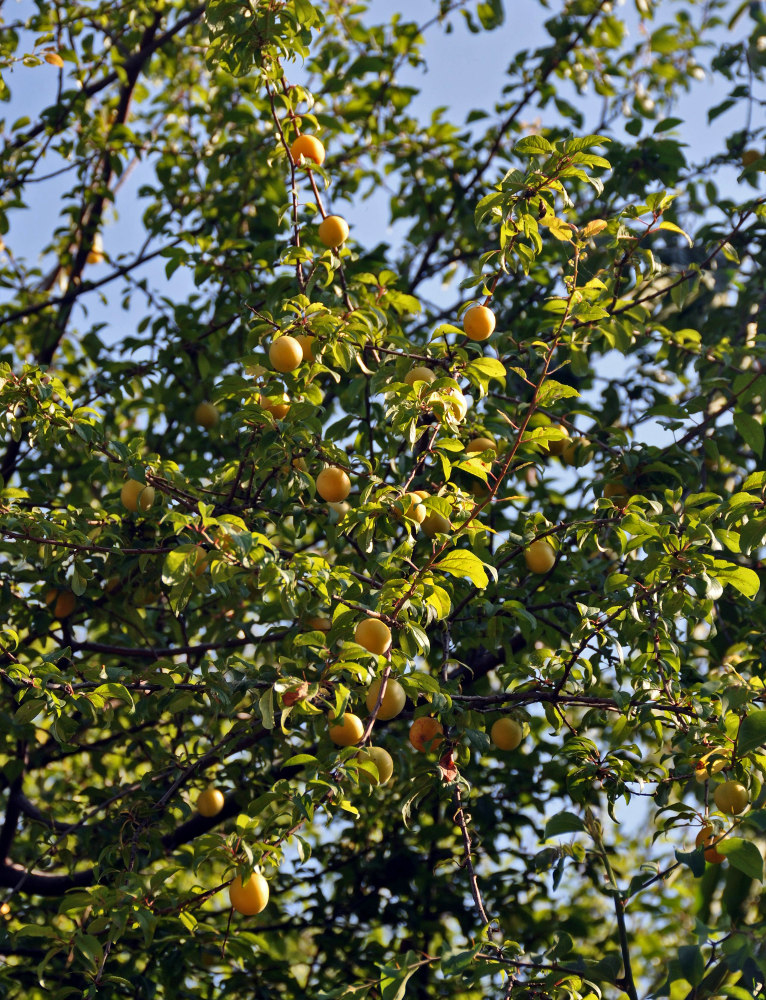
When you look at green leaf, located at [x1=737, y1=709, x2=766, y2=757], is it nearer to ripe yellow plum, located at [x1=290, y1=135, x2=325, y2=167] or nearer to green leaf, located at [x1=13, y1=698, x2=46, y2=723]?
green leaf, located at [x1=13, y1=698, x2=46, y2=723]

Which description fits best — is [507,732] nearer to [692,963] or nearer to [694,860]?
[694,860]

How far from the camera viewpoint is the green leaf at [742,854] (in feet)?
6.33

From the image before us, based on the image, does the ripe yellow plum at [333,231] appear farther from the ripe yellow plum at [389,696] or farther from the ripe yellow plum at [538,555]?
the ripe yellow plum at [389,696]

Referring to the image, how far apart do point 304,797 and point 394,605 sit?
482mm

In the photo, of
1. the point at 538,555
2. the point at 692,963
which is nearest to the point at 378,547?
the point at 538,555

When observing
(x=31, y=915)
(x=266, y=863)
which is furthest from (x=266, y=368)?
(x=31, y=915)

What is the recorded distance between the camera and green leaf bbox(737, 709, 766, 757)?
2.01 metres

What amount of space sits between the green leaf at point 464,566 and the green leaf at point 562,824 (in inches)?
22.3

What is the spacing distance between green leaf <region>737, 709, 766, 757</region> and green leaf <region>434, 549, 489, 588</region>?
626mm

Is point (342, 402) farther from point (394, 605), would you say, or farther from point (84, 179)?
point (84, 179)

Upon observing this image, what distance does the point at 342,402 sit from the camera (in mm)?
3125

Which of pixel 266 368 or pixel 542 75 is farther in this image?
pixel 542 75

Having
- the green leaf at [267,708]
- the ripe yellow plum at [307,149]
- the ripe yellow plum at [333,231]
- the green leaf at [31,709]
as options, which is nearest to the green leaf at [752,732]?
the green leaf at [267,708]

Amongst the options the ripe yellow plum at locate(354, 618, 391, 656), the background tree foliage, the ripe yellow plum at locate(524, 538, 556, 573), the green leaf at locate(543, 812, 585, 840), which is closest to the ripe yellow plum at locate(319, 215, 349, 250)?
the background tree foliage
